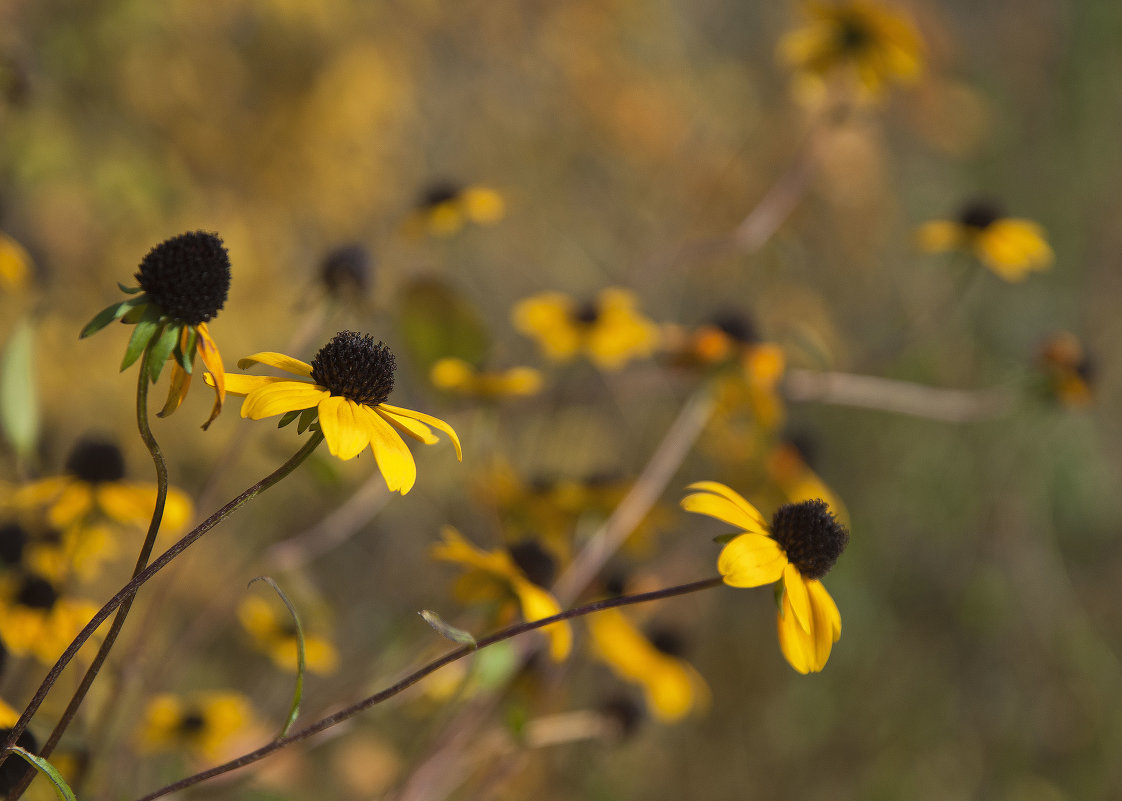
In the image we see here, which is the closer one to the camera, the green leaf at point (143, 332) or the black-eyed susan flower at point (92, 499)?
the green leaf at point (143, 332)

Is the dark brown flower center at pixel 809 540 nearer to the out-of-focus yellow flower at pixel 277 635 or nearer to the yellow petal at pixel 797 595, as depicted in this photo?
the yellow petal at pixel 797 595

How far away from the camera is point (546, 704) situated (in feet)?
2.82

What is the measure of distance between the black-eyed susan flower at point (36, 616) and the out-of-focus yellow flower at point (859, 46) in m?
1.05

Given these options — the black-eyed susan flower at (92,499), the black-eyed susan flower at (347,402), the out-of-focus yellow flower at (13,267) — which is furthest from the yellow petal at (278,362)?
the out-of-focus yellow flower at (13,267)

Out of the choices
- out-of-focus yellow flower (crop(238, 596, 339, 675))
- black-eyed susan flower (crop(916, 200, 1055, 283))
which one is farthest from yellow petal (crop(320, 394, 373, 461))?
black-eyed susan flower (crop(916, 200, 1055, 283))

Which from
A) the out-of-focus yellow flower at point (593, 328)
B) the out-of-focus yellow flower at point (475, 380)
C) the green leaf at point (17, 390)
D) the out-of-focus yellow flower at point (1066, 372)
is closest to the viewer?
the green leaf at point (17, 390)

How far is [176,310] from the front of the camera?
1.13 feet

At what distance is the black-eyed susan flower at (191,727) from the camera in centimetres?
70

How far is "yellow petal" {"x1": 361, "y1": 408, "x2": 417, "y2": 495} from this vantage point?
13.2 inches

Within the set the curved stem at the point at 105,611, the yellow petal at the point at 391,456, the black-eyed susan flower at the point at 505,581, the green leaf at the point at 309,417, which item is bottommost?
→ the black-eyed susan flower at the point at 505,581

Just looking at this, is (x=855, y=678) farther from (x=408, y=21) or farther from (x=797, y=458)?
(x=408, y=21)

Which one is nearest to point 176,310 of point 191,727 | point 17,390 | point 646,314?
point 17,390

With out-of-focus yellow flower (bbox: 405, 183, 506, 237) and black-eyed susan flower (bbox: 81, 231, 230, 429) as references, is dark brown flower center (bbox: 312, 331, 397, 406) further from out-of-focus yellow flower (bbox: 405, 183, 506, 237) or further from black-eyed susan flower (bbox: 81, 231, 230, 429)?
out-of-focus yellow flower (bbox: 405, 183, 506, 237)

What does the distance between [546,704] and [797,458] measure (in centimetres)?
46
